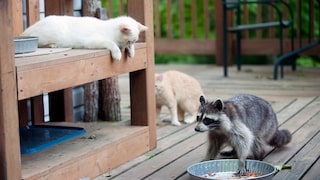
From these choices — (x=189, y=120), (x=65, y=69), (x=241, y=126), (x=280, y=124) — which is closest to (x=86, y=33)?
(x=65, y=69)

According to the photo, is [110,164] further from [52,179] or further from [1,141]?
[1,141]

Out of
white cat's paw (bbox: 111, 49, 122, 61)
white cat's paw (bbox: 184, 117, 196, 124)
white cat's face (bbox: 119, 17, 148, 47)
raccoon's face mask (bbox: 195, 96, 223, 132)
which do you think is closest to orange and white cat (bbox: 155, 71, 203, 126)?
white cat's paw (bbox: 184, 117, 196, 124)

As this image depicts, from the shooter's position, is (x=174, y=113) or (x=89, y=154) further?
(x=174, y=113)

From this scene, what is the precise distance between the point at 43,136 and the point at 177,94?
1470 mm

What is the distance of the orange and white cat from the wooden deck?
0.47ft

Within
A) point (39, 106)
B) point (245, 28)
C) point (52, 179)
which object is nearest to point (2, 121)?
point (52, 179)

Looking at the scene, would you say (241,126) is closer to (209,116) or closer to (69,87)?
(209,116)

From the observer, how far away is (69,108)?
5070 millimetres

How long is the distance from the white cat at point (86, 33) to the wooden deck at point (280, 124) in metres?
0.69

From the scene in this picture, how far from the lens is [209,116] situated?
383 centimetres

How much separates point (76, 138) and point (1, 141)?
1.13 metres

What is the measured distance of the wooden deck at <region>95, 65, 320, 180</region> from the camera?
158 inches

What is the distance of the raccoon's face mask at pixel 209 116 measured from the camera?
383cm

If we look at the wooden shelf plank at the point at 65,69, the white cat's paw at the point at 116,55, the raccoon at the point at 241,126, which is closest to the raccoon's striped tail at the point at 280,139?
the raccoon at the point at 241,126
